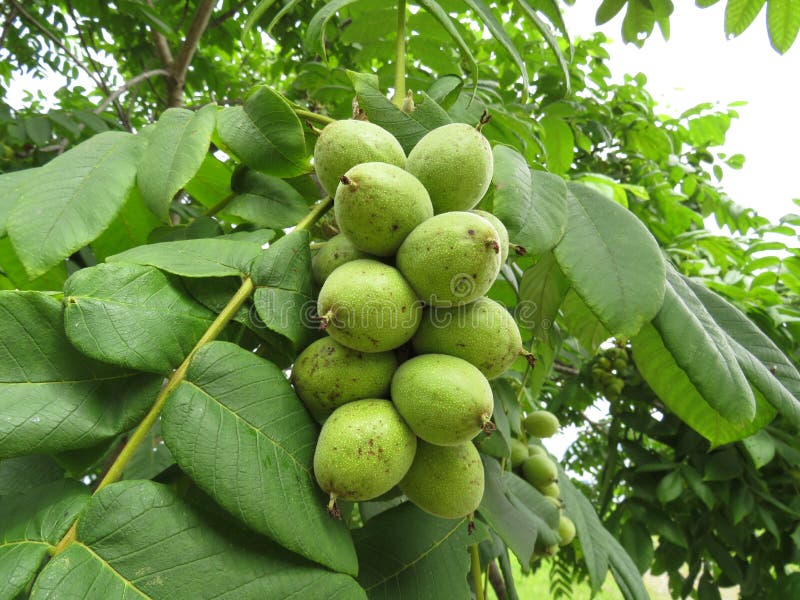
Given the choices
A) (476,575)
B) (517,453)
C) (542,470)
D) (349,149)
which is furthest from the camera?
(517,453)

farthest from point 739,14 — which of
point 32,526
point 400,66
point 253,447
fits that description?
point 32,526

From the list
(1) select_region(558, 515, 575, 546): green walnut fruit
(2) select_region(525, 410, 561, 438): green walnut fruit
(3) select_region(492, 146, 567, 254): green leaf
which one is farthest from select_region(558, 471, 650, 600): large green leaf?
(3) select_region(492, 146, 567, 254): green leaf

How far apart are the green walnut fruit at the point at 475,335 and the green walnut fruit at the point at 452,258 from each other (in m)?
0.04

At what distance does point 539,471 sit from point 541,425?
35 centimetres

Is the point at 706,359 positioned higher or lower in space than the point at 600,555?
higher

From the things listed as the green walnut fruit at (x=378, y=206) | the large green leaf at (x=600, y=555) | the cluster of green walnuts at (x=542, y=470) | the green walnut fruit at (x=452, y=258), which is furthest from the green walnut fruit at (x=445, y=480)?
the cluster of green walnuts at (x=542, y=470)

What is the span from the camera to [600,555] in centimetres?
201

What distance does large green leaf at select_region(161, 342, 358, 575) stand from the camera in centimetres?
82

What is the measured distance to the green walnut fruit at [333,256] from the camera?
1.12m

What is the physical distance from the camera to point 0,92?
3.85 m

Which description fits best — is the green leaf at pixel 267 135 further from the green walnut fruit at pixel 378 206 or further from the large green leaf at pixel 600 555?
the large green leaf at pixel 600 555

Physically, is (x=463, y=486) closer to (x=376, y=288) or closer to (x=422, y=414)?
(x=422, y=414)

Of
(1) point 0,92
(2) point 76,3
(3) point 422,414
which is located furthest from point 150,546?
(1) point 0,92

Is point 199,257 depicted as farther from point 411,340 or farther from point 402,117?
point 402,117
